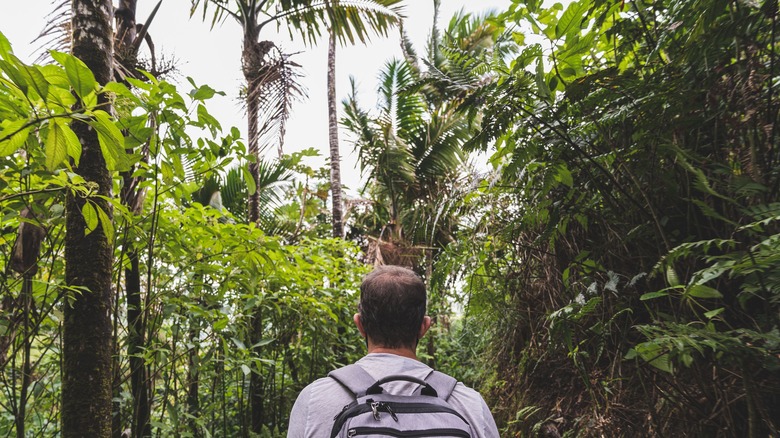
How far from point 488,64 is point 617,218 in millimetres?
870

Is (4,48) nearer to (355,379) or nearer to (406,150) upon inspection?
(355,379)

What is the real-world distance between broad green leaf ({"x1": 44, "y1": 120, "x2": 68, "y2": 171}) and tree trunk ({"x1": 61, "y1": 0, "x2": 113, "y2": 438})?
58 centimetres

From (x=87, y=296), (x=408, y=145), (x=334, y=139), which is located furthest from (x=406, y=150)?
(x=87, y=296)

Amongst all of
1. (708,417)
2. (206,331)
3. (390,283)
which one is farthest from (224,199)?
(708,417)

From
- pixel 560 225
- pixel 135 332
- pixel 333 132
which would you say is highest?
pixel 333 132

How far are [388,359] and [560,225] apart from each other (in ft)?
3.43

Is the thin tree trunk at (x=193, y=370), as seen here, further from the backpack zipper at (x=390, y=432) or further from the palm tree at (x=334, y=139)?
the palm tree at (x=334, y=139)

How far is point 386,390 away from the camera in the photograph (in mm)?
1208

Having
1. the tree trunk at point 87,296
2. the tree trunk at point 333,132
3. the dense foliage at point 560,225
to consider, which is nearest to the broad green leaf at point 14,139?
the dense foliage at point 560,225

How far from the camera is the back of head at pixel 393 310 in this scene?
4.50 feet

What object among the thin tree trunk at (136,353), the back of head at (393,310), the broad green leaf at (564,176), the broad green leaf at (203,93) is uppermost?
the broad green leaf at (203,93)

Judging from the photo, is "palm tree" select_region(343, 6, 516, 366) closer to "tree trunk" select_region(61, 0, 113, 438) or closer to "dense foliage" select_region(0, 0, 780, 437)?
"dense foliage" select_region(0, 0, 780, 437)

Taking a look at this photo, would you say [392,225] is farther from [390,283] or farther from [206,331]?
[390,283]

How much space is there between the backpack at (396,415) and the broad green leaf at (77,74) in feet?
3.11
